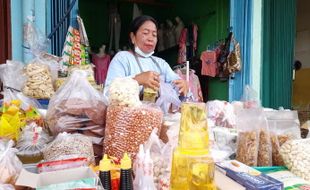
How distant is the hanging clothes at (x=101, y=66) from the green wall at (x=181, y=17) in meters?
0.70

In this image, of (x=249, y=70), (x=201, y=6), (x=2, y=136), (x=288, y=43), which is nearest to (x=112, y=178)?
(x=2, y=136)

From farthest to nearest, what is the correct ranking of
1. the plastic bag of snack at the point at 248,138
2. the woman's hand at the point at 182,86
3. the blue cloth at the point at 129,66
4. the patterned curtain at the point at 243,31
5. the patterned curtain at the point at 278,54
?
the patterned curtain at the point at 278,54 → the patterned curtain at the point at 243,31 → the blue cloth at the point at 129,66 → the woman's hand at the point at 182,86 → the plastic bag of snack at the point at 248,138

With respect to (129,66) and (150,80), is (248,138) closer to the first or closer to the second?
(150,80)

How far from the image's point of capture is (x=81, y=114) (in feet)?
2.84

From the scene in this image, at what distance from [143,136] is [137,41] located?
105cm

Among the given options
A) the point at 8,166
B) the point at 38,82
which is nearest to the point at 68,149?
the point at 8,166

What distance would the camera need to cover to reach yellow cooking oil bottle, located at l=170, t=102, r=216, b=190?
57cm

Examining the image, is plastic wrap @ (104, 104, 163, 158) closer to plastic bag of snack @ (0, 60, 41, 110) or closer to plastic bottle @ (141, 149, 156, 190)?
plastic bottle @ (141, 149, 156, 190)

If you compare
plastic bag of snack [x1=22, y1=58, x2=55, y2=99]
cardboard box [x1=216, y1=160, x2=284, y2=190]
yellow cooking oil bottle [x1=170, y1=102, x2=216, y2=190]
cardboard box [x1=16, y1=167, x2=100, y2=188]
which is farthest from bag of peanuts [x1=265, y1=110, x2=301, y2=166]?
plastic bag of snack [x1=22, y1=58, x2=55, y2=99]

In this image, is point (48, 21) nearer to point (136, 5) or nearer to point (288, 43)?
point (136, 5)

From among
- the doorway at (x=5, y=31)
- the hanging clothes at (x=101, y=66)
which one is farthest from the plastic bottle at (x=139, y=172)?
the hanging clothes at (x=101, y=66)

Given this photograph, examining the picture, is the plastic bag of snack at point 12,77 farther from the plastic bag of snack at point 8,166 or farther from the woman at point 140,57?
the plastic bag of snack at point 8,166

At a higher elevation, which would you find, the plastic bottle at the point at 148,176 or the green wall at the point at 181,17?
the green wall at the point at 181,17

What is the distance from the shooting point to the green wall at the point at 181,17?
314cm
